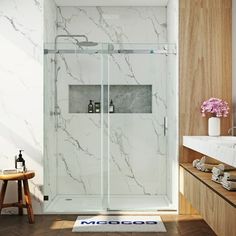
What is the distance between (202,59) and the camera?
450cm

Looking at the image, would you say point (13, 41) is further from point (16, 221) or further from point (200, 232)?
point (200, 232)

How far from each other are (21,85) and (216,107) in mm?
2097

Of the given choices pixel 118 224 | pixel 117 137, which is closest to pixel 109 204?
pixel 118 224

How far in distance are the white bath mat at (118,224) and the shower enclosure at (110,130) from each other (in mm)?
334

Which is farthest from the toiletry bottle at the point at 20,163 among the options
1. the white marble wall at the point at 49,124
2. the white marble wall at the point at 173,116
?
the white marble wall at the point at 173,116

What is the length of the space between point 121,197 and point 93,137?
747mm

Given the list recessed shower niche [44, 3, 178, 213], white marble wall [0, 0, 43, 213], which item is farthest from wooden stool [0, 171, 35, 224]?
recessed shower niche [44, 3, 178, 213]

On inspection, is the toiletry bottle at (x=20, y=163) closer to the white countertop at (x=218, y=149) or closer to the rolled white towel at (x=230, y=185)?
the white countertop at (x=218, y=149)

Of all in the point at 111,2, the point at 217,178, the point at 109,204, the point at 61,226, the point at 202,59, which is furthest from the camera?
the point at 111,2

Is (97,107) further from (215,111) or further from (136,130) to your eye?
(215,111)

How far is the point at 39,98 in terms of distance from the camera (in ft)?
14.8

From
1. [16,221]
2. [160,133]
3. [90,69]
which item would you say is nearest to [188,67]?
[160,133]

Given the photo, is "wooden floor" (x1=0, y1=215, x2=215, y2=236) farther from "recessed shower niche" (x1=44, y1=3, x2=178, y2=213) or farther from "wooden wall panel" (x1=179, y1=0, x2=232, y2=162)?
"wooden wall panel" (x1=179, y1=0, x2=232, y2=162)

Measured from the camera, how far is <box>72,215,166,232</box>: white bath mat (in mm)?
3856
